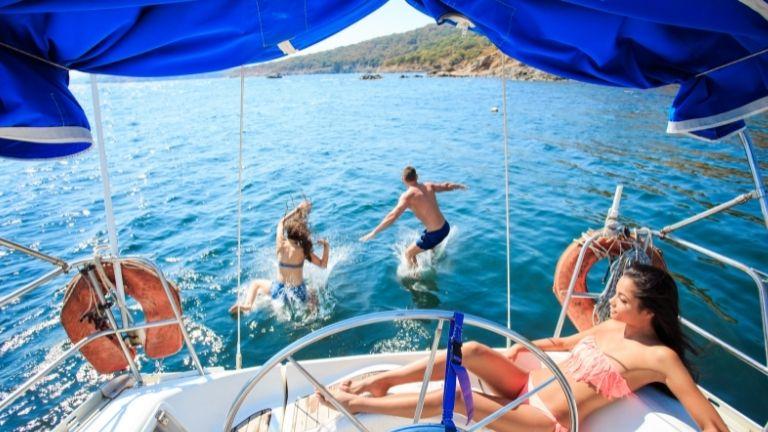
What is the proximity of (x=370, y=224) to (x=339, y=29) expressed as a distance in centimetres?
577

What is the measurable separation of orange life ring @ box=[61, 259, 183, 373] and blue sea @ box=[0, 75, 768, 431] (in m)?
0.86

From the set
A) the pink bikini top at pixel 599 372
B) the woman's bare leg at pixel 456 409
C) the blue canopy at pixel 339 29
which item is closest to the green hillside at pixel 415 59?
the blue canopy at pixel 339 29

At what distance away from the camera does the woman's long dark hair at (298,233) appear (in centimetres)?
477

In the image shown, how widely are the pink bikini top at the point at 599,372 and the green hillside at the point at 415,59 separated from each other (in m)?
52.9

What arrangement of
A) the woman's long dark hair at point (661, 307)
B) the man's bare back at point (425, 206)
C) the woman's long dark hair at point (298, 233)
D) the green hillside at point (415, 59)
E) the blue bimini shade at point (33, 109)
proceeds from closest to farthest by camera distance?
the blue bimini shade at point (33, 109)
the woman's long dark hair at point (661, 307)
the woman's long dark hair at point (298, 233)
the man's bare back at point (425, 206)
the green hillside at point (415, 59)

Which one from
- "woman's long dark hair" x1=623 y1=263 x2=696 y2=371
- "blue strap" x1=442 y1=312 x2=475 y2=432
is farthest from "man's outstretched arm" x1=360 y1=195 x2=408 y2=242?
"blue strap" x1=442 y1=312 x2=475 y2=432

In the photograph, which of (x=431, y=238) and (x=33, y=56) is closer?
(x=33, y=56)

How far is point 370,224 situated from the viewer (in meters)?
8.05

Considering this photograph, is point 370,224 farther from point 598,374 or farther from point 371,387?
point 598,374

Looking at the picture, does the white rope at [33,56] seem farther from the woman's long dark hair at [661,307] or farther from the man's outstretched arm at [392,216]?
the man's outstretched arm at [392,216]

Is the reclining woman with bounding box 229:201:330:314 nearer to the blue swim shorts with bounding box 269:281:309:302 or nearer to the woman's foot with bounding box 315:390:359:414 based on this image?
the blue swim shorts with bounding box 269:281:309:302

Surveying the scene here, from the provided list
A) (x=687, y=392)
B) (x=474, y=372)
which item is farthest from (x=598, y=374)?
(x=474, y=372)

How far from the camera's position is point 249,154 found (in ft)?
48.7

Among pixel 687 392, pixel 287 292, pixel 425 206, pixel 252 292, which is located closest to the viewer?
pixel 687 392
